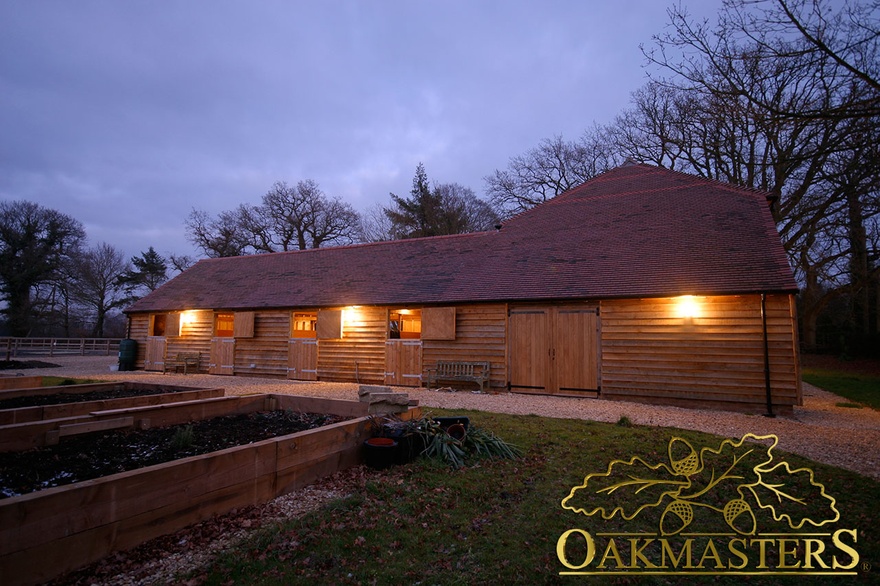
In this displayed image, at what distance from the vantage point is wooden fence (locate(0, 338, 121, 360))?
26.9 m

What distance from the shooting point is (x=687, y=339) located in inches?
440

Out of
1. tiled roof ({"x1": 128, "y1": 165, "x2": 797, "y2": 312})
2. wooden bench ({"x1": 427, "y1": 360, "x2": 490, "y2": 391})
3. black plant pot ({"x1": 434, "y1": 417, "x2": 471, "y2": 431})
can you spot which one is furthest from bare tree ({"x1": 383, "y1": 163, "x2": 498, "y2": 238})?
black plant pot ({"x1": 434, "y1": 417, "x2": 471, "y2": 431})

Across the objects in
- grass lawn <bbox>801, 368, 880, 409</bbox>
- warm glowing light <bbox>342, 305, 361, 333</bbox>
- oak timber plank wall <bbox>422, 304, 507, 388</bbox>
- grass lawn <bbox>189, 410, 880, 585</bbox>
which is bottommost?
grass lawn <bbox>801, 368, 880, 409</bbox>

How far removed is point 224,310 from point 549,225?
1250 cm

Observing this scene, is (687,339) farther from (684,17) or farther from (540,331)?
(684,17)

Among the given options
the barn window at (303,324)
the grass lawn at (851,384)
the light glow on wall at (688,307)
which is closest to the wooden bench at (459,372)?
the barn window at (303,324)

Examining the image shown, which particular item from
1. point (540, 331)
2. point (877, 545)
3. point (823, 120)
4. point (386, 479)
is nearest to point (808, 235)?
point (540, 331)

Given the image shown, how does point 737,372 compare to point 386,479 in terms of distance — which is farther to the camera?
point 737,372

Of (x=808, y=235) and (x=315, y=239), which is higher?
(x=315, y=239)

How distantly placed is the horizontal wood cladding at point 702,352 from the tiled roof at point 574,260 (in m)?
0.52

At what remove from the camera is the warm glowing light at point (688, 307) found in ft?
36.4

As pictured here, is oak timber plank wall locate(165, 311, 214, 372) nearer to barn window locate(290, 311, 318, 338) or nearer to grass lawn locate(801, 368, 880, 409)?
barn window locate(290, 311, 318, 338)

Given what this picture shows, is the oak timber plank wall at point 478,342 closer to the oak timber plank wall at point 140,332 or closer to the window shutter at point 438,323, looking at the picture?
the window shutter at point 438,323

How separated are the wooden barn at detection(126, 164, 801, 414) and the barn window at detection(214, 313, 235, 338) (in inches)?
7.1
